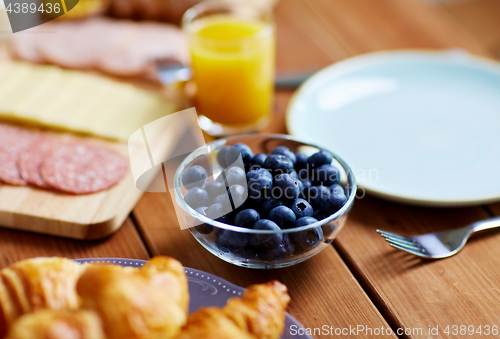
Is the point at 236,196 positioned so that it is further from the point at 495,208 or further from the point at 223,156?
the point at 495,208

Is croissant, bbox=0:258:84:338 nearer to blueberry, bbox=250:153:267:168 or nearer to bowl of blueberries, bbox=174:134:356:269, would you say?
bowl of blueberries, bbox=174:134:356:269

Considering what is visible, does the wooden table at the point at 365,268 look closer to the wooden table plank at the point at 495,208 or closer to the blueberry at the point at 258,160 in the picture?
the wooden table plank at the point at 495,208

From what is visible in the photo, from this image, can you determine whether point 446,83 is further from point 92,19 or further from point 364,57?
point 92,19

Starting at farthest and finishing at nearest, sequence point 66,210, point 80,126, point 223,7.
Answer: point 223,7
point 80,126
point 66,210

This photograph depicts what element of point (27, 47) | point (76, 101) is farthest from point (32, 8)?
point (76, 101)

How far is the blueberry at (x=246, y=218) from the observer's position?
69 centimetres

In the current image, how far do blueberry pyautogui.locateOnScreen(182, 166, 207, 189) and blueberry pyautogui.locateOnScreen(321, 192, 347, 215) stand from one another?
21 cm

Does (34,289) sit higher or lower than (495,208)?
higher

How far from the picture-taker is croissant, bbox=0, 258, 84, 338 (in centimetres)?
53

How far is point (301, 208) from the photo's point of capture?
2.36ft

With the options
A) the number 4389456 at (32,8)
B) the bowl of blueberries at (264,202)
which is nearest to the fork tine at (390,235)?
the bowl of blueberries at (264,202)

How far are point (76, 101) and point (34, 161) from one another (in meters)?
0.26

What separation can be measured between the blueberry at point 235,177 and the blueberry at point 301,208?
0.09 meters

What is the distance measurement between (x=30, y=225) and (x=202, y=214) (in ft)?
1.29
